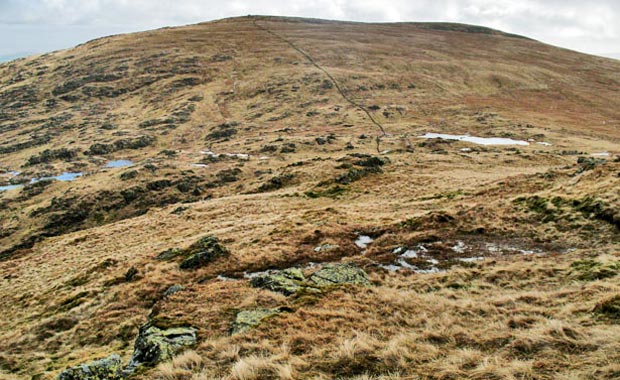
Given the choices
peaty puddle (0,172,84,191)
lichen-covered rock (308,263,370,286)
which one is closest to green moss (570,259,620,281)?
lichen-covered rock (308,263,370,286)

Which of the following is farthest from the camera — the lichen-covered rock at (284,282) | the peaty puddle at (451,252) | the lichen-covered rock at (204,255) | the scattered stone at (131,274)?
the scattered stone at (131,274)

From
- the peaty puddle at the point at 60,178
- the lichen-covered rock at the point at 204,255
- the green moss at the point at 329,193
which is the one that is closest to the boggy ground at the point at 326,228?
the green moss at the point at 329,193

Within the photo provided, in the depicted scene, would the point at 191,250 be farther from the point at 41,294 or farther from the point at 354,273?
the point at 354,273

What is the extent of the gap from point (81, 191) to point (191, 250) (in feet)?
143

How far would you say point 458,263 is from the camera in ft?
52.9

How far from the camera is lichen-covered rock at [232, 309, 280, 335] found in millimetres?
10305

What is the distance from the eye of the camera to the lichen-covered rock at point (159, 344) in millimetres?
9336

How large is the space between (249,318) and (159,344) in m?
2.60

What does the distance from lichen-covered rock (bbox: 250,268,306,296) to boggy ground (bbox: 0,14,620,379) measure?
669 millimetres

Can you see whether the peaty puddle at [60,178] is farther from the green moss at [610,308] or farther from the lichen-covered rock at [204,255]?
the green moss at [610,308]

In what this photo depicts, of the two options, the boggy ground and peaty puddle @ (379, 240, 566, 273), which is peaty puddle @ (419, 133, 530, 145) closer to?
the boggy ground

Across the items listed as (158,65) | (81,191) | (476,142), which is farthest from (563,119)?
(158,65)

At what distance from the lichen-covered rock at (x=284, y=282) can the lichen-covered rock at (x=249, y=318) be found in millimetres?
1930

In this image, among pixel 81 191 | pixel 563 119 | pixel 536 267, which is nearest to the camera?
pixel 536 267
